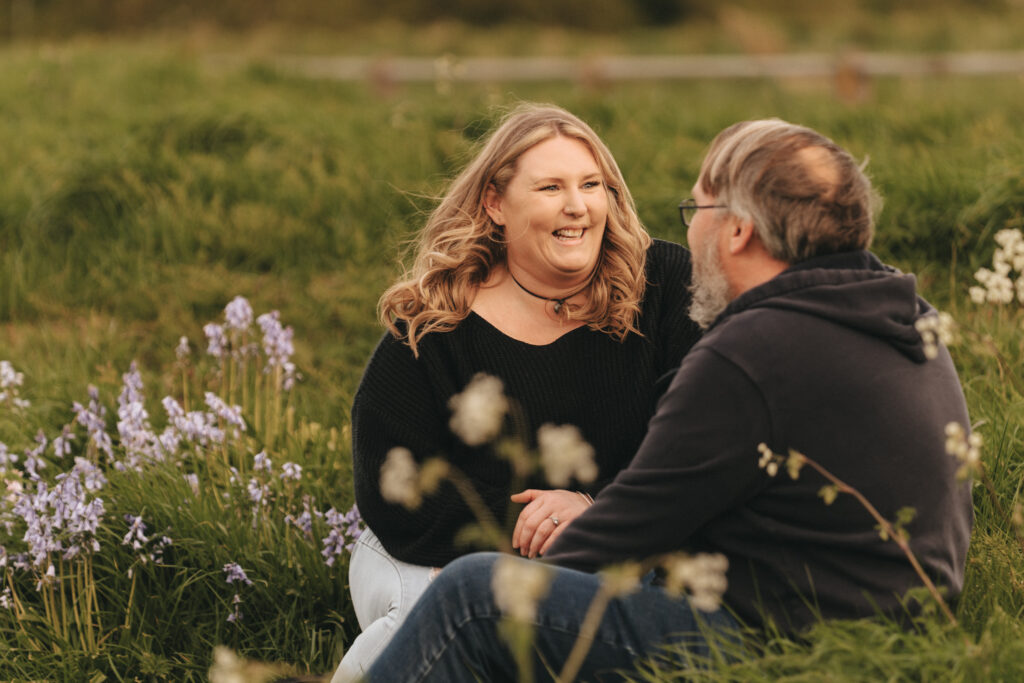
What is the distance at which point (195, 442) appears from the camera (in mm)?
3902

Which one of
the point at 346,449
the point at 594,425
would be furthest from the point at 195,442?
the point at 594,425

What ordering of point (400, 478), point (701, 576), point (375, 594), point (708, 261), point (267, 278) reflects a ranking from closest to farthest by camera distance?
1. point (701, 576)
2. point (708, 261)
3. point (400, 478)
4. point (375, 594)
5. point (267, 278)

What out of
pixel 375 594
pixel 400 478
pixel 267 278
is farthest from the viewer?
pixel 267 278

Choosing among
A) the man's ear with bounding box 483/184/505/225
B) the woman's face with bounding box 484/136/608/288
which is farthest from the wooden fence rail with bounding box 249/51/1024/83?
the woman's face with bounding box 484/136/608/288

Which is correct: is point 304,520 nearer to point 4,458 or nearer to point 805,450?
point 4,458

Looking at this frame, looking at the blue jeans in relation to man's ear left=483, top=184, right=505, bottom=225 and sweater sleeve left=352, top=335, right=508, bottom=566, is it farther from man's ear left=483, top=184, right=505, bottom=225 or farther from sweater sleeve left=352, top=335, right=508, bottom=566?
man's ear left=483, top=184, right=505, bottom=225

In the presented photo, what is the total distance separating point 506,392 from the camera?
314 cm

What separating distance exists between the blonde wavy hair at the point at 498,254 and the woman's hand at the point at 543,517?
1.79 feet

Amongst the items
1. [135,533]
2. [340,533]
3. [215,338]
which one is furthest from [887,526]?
[215,338]

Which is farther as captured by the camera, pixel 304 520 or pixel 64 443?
pixel 64 443

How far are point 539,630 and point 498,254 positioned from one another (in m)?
1.40

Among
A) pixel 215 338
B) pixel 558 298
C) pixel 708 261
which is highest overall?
pixel 708 261

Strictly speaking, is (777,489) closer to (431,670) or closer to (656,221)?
(431,670)

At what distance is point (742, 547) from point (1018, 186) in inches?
131
